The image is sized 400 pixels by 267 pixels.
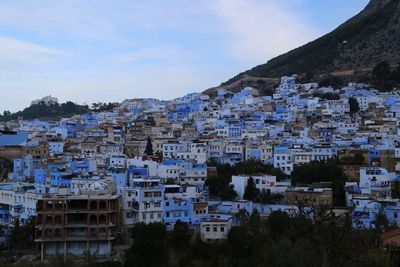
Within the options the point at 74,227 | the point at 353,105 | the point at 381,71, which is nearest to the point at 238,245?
the point at 74,227

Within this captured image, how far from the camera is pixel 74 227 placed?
2092cm

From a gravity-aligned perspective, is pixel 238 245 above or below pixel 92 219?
below

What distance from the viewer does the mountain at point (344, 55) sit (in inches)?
Result: 2211

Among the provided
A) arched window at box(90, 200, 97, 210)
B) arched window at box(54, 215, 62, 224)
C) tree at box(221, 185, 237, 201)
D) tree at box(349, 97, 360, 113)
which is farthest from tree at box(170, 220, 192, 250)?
tree at box(349, 97, 360, 113)

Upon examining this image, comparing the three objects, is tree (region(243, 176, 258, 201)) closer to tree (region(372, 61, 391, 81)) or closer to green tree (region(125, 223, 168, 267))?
green tree (region(125, 223, 168, 267))

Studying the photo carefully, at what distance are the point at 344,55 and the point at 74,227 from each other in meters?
44.3

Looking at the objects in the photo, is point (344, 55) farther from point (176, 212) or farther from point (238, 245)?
point (238, 245)

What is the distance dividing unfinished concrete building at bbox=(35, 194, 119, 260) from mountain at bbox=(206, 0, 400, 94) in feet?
120

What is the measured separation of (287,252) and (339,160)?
37.0ft

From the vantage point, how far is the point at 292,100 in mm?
47938

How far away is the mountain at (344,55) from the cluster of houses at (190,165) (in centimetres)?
678

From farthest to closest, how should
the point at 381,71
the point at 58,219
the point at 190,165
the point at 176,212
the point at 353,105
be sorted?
1. the point at 381,71
2. the point at 353,105
3. the point at 190,165
4. the point at 176,212
5. the point at 58,219

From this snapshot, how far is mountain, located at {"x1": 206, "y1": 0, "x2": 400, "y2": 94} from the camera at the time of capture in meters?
56.2

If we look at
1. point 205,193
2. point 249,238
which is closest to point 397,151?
point 205,193
